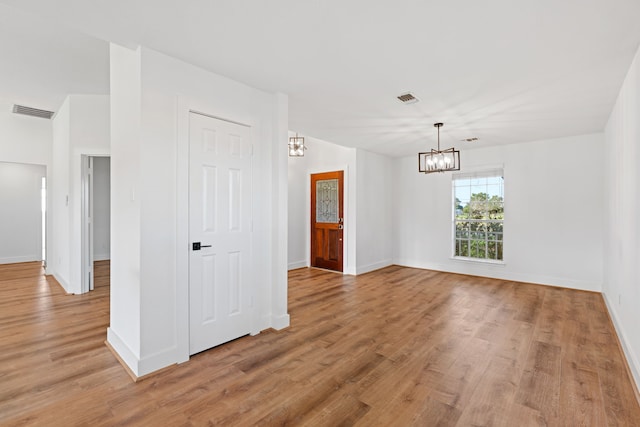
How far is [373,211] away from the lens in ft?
21.3

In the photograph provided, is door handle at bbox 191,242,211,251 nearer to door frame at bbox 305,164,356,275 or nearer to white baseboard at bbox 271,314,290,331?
white baseboard at bbox 271,314,290,331

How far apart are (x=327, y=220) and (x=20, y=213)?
7.02 meters

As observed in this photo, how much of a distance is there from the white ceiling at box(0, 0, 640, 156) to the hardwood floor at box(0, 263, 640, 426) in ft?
8.34

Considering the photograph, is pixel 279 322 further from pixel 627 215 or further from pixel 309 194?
pixel 309 194

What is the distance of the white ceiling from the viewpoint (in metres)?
1.92

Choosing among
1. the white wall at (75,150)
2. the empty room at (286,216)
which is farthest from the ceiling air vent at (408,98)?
the white wall at (75,150)

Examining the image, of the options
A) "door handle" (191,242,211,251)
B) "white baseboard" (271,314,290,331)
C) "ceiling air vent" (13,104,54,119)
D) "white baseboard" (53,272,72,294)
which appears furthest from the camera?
"ceiling air vent" (13,104,54,119)

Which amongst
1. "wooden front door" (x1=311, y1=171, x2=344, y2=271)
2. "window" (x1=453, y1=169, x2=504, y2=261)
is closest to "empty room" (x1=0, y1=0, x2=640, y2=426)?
"window" (x1=453, y1=169, x2=504, y2=261)

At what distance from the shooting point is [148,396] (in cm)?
210

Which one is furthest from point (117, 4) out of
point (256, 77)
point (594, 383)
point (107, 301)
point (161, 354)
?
point (594, 383)

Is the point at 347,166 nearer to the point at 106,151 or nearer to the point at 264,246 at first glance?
the point at 264,246

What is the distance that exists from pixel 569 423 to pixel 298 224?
5.37 metres

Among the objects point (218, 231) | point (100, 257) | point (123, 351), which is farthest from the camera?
point (100, 257)

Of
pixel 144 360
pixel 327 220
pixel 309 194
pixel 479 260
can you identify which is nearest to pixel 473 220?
pixel 479 260
